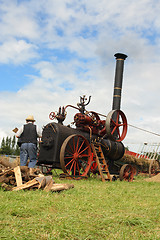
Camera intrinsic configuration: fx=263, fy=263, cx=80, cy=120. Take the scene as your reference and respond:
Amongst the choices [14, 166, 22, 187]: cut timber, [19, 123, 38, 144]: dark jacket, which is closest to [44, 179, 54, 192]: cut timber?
[14, 166, 22, 187]: cut timber

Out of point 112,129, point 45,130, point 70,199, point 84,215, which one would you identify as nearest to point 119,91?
point 112,129

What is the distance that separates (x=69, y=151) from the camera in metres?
7.28

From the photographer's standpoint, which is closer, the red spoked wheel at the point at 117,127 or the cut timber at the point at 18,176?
the cut timber at the point at 18,176

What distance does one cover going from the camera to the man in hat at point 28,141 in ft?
22.9

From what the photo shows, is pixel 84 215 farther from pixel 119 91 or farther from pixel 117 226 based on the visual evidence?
pixel 119 91

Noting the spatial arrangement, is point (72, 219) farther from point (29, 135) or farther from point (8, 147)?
point (8, 147)

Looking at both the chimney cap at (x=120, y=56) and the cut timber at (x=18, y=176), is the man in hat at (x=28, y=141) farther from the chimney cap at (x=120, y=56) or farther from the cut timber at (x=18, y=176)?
the chimney cap at (x=120, y=56)

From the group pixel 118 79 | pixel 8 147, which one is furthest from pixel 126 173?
pixel 8 147

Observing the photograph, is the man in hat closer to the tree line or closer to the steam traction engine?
the steam traction engine

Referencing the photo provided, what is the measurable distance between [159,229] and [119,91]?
8624mm

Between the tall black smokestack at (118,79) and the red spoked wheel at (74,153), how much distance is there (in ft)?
11.1

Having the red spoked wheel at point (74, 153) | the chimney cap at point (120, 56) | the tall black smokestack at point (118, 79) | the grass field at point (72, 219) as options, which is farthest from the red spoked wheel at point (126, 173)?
the chimney cap at point (120, 56)

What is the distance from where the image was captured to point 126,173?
28.1ft

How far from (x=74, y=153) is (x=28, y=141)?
4.32 feet
